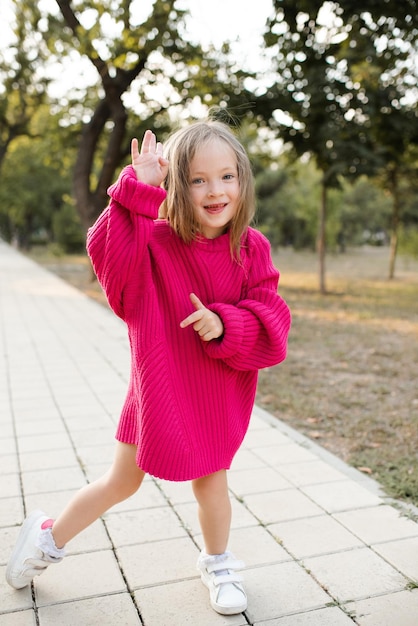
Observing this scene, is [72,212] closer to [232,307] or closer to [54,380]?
[54,380]

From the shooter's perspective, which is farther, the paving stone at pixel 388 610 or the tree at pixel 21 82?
the tree at pixel 21 82

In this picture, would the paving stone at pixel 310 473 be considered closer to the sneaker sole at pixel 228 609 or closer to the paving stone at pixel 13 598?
the sneaker sole at pixel 228 609

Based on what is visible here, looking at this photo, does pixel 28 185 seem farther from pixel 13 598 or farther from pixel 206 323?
pixel 206 323

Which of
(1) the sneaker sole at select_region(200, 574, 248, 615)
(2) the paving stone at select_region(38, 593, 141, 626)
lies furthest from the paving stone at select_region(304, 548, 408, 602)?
(2) the paving stone at select_region(38, 593, 141, 626)

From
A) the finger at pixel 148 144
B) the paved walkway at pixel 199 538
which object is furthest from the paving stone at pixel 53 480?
the finger at pixel 148 144

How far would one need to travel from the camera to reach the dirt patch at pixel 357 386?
13.3 ft

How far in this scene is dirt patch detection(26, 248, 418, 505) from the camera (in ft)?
13.3

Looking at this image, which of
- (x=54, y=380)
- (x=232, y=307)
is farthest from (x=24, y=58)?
(x=232, y=307)

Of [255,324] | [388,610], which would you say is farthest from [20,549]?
[388,610]

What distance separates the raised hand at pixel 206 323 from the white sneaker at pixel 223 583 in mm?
860

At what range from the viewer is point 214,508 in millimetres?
2215

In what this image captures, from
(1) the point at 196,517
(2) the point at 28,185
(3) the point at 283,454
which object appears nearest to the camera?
(1) the point at 196,517

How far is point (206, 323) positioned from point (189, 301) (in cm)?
14

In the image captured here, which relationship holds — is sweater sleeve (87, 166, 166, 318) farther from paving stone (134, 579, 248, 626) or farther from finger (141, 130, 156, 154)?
paving stone (134, 579, 248, 626)
